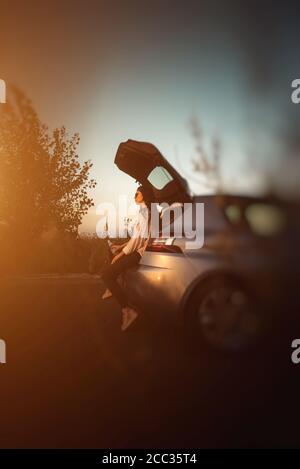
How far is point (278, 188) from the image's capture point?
466 centimetres

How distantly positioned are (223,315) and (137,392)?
142cm

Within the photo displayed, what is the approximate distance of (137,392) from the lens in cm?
452

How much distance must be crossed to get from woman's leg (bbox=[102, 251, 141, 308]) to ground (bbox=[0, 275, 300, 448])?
0.38m

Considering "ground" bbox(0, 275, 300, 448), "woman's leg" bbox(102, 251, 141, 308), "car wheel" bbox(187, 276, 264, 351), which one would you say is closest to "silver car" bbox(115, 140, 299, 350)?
"car wheel" bbox(187, 276, 264, 351)

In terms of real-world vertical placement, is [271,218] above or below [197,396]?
above

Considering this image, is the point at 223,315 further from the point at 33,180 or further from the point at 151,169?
the point at 33,180

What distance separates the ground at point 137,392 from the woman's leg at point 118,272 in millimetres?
384

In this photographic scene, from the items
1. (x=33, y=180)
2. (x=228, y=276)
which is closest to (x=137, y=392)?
(x=228, y=276)

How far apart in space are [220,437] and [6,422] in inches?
59.9

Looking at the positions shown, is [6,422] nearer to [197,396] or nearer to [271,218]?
[197,396]

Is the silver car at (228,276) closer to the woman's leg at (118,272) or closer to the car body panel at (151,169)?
the car body panel at (151,169)

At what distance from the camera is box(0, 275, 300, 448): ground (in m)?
3.59

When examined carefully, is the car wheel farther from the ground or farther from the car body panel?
the car body panel
